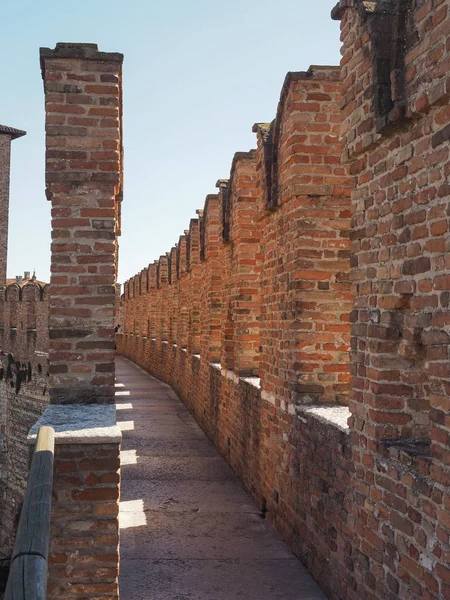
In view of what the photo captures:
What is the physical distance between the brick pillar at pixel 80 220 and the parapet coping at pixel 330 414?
56.9 inches

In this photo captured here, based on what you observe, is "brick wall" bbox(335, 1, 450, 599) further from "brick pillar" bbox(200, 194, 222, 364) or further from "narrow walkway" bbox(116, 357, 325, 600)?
"brick pillar" bbox(200, 194, 222, 364)

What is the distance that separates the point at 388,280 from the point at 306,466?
190 centimetres

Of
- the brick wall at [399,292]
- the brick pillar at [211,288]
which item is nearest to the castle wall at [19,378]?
the brick pillar at [211,288]

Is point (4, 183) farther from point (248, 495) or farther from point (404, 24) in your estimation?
point (404, 24)

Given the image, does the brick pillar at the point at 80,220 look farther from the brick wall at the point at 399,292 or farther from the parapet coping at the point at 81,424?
the brick wall at the point at 399,292

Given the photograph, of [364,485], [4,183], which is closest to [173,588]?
[364,485]

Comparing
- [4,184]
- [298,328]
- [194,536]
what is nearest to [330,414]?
[298,328]

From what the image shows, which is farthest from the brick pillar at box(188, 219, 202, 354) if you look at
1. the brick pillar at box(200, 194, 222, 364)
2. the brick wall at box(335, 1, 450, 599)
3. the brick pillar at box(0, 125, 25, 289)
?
the brick pillar at box(0, 125, 25, 289)

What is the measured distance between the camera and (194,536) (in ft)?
17.5

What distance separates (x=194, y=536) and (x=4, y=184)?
23715 millimetres

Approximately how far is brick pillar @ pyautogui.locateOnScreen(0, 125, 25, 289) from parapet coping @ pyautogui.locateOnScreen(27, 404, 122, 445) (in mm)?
22177

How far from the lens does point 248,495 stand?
6.65 meters

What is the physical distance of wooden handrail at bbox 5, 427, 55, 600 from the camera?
1624 millimetres

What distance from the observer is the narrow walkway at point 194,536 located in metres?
4.36
